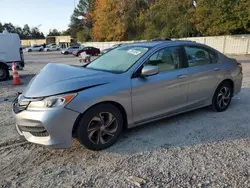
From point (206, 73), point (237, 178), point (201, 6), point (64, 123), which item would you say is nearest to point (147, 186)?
point (237, 178)

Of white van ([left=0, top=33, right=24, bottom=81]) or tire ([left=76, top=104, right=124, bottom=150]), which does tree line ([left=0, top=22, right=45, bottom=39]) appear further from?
tire ([left=76, top=104, right=124, bottom=150])

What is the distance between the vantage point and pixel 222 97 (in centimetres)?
500

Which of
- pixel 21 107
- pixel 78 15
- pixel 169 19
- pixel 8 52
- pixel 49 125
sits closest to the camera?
pixel 49 125

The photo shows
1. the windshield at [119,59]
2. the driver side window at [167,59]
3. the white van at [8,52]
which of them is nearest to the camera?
the windshield at [119,59]

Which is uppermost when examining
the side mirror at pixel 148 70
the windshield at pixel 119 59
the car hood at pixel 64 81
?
the windshield at pixel 119 59

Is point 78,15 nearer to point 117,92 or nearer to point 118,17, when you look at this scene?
point 118,17

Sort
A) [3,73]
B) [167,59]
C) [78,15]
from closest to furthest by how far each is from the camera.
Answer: [167,59]
[3,73]
[78,15]

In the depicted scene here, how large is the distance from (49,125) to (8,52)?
952 centimetres

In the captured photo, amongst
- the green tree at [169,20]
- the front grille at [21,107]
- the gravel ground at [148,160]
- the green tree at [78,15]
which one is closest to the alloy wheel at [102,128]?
the gravel ground at [148,160]

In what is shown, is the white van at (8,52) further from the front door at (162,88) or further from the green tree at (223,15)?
the green tree at (223,15)

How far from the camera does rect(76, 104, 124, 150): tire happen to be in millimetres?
3186

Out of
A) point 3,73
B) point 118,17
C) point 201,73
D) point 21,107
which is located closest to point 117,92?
point 21,107

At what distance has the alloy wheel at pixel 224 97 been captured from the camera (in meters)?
4.94

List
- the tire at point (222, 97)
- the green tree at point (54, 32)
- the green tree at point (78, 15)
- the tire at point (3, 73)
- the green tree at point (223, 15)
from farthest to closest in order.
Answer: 1. the green tree at point (54, 32)
2. the green tree at point (78, 15)
3. the green tree at point (223, 15)
4. the tire at point (3, 73)
5. the tire at point (222, 97)
